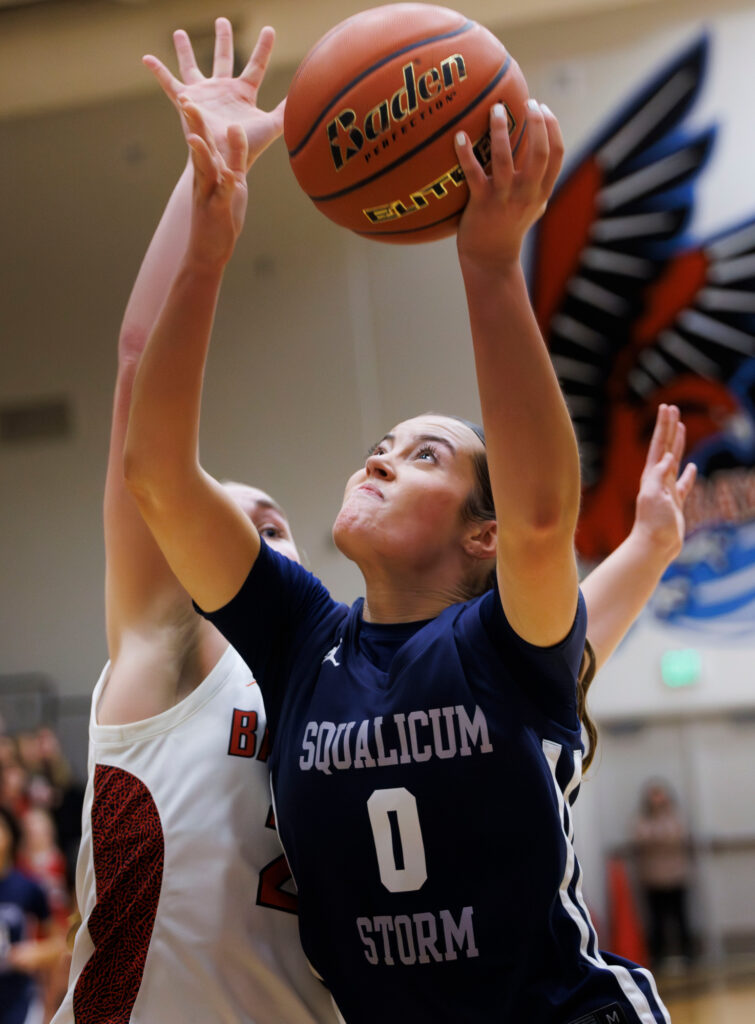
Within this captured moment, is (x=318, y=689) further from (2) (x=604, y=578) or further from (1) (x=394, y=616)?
(2) (x=604, y=578)

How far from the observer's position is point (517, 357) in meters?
1.36

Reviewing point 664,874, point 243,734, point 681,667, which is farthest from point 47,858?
point 243,734

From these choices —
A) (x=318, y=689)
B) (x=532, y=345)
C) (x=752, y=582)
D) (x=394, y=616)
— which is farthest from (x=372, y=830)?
(x=752, y=582)

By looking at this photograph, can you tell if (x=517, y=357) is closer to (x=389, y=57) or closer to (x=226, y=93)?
(x=389, y=57)

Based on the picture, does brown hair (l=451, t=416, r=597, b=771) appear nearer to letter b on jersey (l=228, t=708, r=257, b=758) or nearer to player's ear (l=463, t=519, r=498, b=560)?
player's ear (l=463, t=519, r=498, b=560)

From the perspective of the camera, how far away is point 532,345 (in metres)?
1.37

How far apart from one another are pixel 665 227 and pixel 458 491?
23.0ft

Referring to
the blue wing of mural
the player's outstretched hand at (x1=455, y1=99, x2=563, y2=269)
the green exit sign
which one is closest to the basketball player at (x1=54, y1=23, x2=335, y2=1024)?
the player's outstretched hand at (x1=455, y1=99, x2=563, y2=269)

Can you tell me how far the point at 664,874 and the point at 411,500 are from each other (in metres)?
7.37

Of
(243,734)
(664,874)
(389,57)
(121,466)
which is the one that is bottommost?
(664,874)

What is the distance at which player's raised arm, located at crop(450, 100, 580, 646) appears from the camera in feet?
4.43

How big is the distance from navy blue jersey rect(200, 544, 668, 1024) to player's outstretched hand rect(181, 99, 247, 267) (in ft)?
2.10

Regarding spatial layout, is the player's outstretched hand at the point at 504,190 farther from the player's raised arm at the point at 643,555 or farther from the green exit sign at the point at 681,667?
the green exit sign at the point at 681,667

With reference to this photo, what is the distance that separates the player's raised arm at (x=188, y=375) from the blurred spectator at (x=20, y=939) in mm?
4271
